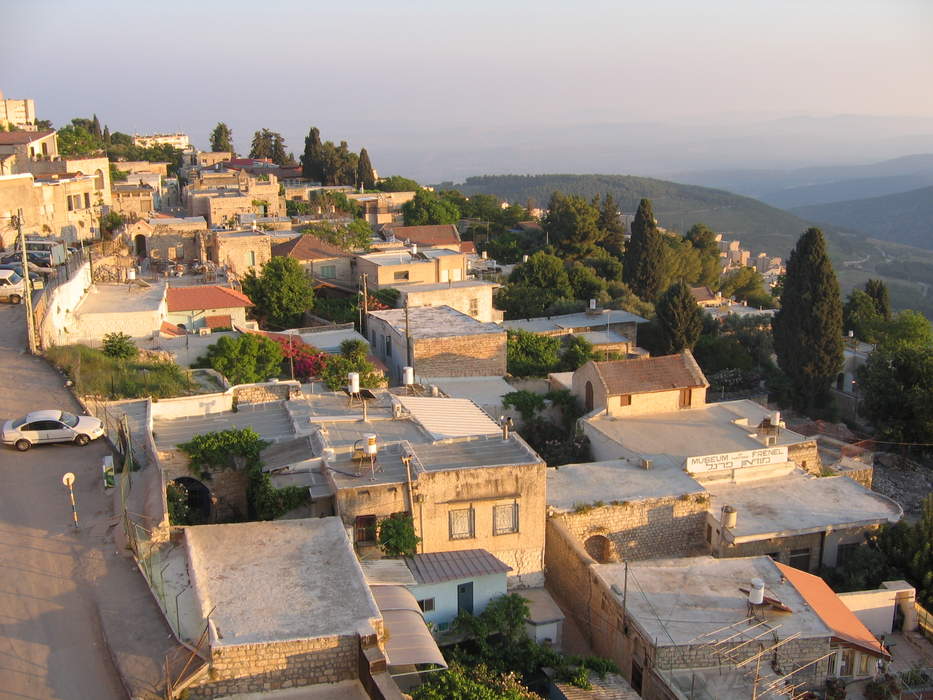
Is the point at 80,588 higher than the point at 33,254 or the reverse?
the reverse

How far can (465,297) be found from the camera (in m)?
36.3

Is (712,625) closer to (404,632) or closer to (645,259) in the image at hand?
(404,632)

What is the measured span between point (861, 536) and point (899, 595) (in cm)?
244

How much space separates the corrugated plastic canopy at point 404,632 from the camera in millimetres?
10719

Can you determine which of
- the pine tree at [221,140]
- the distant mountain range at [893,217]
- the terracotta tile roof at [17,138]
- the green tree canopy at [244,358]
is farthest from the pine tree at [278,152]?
the distant mountain range at [893,217]

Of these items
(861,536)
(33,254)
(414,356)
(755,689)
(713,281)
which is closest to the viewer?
(755,689)

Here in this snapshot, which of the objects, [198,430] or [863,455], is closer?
[198,430]

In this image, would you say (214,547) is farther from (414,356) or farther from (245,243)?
(245,243)

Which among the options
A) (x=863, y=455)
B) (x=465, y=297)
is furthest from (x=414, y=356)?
(x=863, y=455)

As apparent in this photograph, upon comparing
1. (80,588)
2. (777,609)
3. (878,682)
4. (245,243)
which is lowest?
(878,682)

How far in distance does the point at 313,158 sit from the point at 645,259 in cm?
3415

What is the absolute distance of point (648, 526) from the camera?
733 inches

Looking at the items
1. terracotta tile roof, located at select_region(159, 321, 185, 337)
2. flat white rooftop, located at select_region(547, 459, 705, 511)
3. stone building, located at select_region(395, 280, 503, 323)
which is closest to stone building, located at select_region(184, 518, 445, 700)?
flat white rooftop, located at select_region(547, 459, 705, 511)

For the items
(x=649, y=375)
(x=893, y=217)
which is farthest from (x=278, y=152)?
(x=893, y=217)
